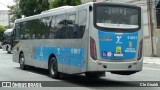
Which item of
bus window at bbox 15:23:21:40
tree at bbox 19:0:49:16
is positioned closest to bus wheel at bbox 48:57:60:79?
bus window at bbox 15:23:21:40

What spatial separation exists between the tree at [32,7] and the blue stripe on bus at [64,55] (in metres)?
32.5

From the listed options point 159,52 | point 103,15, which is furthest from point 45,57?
point 159,52

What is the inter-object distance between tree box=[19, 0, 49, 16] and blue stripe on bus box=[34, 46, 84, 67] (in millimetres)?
32540

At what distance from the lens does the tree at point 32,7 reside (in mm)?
51156

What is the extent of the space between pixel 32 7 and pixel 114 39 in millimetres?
38442

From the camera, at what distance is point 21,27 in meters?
22.2

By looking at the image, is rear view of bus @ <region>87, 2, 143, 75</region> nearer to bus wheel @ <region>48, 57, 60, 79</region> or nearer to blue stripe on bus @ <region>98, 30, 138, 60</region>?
blue stripe on bus @ <region>98, 30, 138, 60</region>

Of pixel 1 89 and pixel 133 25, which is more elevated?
pixel 133 25

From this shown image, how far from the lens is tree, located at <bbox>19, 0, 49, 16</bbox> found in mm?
51156

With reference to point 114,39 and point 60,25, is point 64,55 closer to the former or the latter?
point 60,25

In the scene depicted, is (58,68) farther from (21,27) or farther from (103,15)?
(21,27)

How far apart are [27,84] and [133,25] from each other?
4542 mm

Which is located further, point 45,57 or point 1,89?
point 45,57

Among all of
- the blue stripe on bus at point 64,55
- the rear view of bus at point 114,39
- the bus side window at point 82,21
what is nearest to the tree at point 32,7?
the blue stripe on bus at point 64,55
